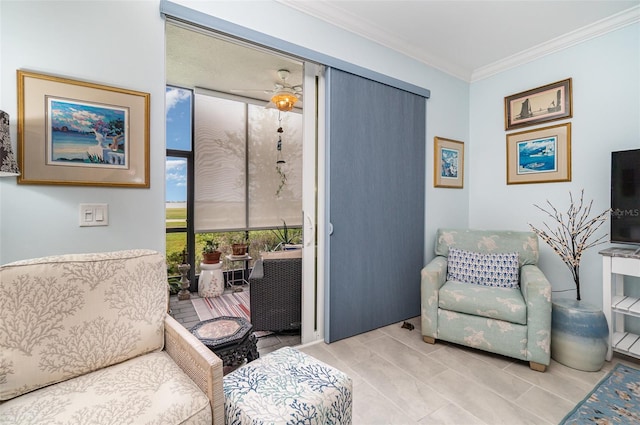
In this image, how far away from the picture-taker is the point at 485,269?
98.7 inches

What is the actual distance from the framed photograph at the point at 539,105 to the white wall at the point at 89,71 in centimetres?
257

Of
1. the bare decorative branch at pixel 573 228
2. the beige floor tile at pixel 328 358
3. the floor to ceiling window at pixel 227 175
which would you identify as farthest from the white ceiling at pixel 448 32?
the beige floor tile at pixel 328 358

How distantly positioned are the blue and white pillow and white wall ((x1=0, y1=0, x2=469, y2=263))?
7.82 ft

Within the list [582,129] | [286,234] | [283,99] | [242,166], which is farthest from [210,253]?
[582,129]

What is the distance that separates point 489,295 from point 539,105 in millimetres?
2036

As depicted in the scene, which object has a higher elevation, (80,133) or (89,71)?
(89,71)

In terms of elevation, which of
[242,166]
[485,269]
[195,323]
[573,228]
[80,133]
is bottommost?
[195,323]

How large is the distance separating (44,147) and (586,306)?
3512 mm

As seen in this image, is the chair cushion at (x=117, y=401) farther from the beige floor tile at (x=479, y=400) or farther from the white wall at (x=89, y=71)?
the beige floor tile at (x=479, y=400)

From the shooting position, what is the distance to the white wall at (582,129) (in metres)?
2.43

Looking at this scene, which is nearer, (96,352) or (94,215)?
(96,352)

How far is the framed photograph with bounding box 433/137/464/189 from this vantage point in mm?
3148

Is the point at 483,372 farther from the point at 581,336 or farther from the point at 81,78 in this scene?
the point at 81,78

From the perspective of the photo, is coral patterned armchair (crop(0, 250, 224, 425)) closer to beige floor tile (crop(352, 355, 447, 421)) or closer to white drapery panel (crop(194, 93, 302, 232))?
beige floor tile (crop(352, 355, 447, 421))
